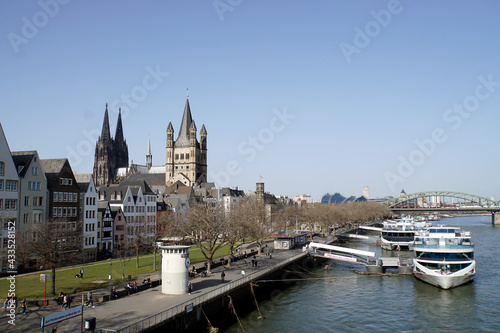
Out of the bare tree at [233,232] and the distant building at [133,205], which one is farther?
the distant building at [133,205]

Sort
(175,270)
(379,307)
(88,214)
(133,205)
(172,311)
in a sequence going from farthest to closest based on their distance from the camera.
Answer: (133,205)
(88,214)
(379,307)
(175,270)
(172,311)

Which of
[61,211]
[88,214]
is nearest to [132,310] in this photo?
[61,211]

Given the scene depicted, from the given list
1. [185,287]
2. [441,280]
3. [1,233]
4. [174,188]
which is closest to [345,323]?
[185,287]

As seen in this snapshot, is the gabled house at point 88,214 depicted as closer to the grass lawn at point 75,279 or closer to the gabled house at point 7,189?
the grass lawn at point 75,279

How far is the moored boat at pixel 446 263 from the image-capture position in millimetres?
59344

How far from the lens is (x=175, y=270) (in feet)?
138

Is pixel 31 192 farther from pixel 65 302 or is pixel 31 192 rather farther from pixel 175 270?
pixel 175 270

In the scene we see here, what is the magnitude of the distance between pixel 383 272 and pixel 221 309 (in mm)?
37787

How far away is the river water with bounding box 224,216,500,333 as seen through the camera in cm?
4244

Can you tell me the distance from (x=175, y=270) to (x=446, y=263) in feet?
124

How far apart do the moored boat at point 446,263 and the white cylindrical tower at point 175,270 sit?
116ft

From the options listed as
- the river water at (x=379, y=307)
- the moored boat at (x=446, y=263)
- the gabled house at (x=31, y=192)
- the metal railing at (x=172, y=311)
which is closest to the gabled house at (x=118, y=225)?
the gabled house at (x=31, y=192)

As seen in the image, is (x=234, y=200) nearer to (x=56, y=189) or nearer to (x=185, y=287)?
(x=56, y=189)

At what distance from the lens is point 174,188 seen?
495 feet
